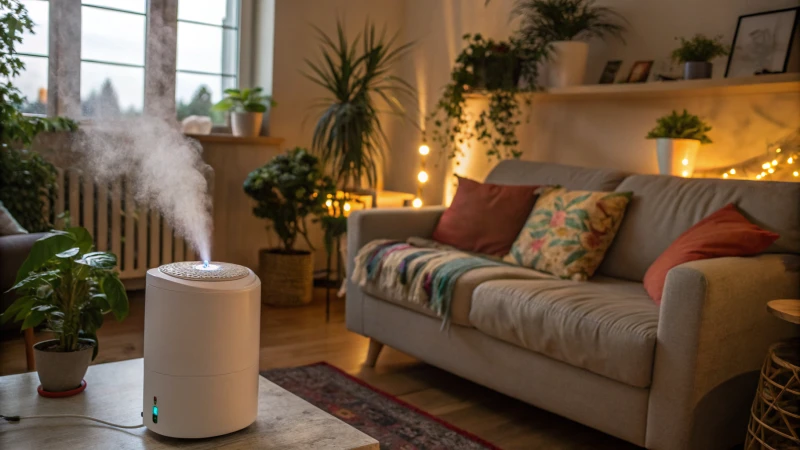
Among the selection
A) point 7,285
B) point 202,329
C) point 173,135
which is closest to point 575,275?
point 173,135

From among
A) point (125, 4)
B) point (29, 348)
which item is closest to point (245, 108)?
point (125, 4)

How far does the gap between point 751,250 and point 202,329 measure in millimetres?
1732

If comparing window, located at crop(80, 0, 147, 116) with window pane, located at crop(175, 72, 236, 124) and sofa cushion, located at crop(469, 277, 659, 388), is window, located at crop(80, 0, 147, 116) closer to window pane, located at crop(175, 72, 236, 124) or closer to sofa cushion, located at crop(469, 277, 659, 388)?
window pane, located at crop(175, 72, 236, 124)

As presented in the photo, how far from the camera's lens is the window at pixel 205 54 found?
4.19 metres

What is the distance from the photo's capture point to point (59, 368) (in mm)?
1524

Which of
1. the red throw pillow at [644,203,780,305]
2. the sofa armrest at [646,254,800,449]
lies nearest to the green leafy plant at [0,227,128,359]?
the sofa armrest at [646,254,800,449]

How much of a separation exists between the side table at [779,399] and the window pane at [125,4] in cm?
347

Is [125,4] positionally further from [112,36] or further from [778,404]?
[778,404]

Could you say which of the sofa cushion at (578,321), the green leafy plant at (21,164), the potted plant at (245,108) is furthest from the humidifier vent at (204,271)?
the potted plant at (245,108)

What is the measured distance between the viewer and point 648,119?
3.30 meters

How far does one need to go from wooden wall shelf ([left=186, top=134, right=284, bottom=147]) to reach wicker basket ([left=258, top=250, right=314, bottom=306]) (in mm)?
700

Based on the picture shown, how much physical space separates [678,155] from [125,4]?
9.68ft

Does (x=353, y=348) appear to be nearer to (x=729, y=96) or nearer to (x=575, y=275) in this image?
(x=575, y=275)

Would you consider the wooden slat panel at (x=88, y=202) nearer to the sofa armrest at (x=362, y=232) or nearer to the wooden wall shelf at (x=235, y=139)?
the wooden wall shelf at (x=235, y=139)
